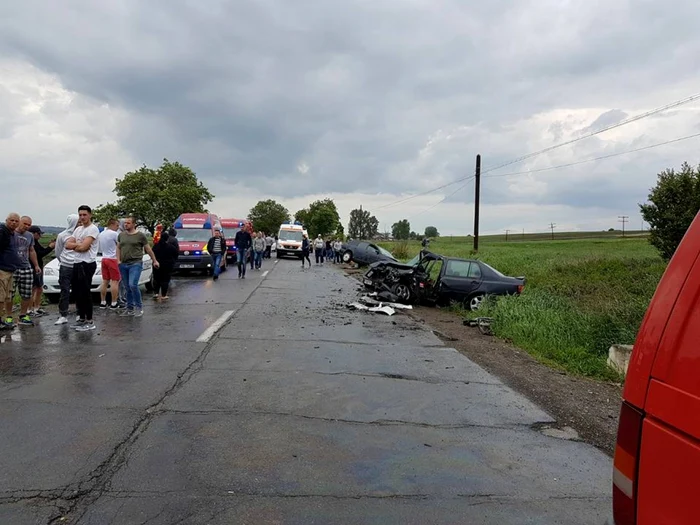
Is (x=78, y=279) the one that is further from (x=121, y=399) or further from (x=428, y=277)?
(x=428, y=277)

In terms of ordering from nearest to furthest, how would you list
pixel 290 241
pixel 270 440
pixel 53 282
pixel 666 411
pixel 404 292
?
pixel 666 411 < pixel 270 440 < pixel 53 282 < pixel 404 292 < pixel 290 241

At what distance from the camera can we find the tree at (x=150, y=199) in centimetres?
5066

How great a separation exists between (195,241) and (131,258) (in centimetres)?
946

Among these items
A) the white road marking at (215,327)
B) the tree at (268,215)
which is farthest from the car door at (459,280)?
the tree at (268,215)

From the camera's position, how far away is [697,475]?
1543 mm

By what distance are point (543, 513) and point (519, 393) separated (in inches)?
115

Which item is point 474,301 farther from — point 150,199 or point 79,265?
point 150,199

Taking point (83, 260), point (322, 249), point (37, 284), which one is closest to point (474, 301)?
point (83, 260)

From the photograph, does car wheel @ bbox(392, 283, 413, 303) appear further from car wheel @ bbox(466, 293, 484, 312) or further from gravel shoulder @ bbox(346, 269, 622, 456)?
gravel shoulder @ bbox(346, 269, 622, 456)

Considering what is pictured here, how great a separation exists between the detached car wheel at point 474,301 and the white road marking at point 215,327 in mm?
6130

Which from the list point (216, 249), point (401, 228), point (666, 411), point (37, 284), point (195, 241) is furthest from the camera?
point (401, 228)

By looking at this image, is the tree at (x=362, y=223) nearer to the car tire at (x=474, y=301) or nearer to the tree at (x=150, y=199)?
the tree at (x=150, y=199)

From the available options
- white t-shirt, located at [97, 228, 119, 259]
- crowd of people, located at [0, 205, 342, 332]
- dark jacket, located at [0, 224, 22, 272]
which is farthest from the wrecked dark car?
dark jacket, located at [0, 224, 22, 272]

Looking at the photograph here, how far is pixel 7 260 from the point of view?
8.14 meters
